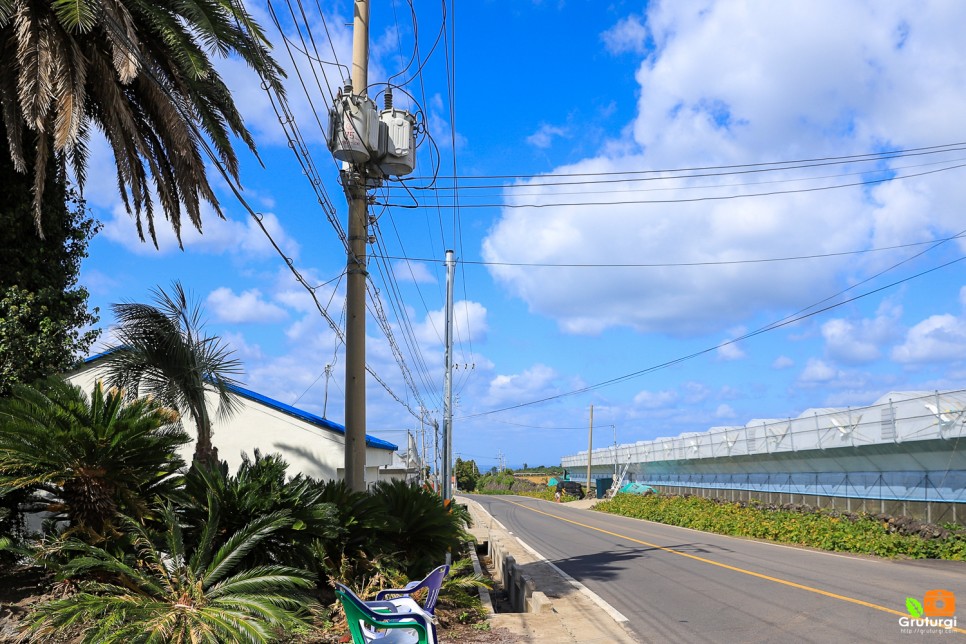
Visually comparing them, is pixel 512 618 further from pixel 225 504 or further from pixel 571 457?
pixel 571 457

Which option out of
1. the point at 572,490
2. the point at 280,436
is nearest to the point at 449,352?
the point at 280,436

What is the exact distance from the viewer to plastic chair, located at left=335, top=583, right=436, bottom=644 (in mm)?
5387

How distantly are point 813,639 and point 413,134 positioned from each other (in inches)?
383

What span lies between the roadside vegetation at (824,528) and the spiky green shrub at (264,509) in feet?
56.4

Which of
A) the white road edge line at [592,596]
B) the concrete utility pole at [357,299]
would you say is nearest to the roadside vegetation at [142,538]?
the concrete utility pole at [357,299]

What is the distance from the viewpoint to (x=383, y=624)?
5520mm

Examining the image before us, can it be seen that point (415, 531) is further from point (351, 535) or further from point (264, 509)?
point (264, 509)

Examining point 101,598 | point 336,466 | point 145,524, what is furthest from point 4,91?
point 336,466

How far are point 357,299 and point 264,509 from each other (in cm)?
460

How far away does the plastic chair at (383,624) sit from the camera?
5387 millimetres

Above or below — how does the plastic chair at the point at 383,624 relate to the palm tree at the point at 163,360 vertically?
below

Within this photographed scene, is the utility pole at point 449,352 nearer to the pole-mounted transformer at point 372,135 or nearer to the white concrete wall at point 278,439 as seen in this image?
the white concrete wall at point 278,439

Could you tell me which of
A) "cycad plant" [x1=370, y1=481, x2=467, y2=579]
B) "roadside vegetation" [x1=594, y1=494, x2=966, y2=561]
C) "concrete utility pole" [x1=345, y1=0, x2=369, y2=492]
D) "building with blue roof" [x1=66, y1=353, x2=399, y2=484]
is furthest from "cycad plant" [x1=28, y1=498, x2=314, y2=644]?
"roadside vegetation" [x1=594, y1=494, x2=966, y2=561]

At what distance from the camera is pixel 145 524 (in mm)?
7836
